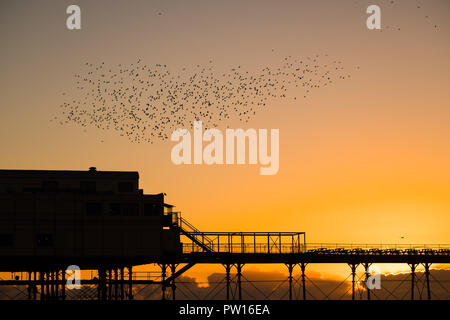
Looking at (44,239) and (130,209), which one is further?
(130,209)

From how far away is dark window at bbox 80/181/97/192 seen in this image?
83.6 metres

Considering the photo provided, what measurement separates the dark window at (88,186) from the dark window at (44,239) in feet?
19.2

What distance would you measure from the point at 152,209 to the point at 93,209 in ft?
17.0

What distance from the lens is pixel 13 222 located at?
79.2 m

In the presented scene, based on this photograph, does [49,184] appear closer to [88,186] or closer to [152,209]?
[88,186]

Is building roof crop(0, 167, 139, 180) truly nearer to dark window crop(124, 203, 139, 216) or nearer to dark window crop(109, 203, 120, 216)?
dark window crop(109, 203, 120, 216)

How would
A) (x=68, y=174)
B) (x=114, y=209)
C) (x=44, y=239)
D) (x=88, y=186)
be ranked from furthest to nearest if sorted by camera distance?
(x=68, y=174) < (x=88, y=186) < (x=114, y=209) < (x=44, y=239)

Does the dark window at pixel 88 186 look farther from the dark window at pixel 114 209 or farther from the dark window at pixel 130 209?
the dark window at pixel 130 209

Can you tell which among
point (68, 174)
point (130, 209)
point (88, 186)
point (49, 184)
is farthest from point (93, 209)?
point (49, 184)

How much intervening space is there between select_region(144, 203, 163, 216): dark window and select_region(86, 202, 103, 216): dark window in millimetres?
3962

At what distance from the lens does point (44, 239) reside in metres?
79.9
